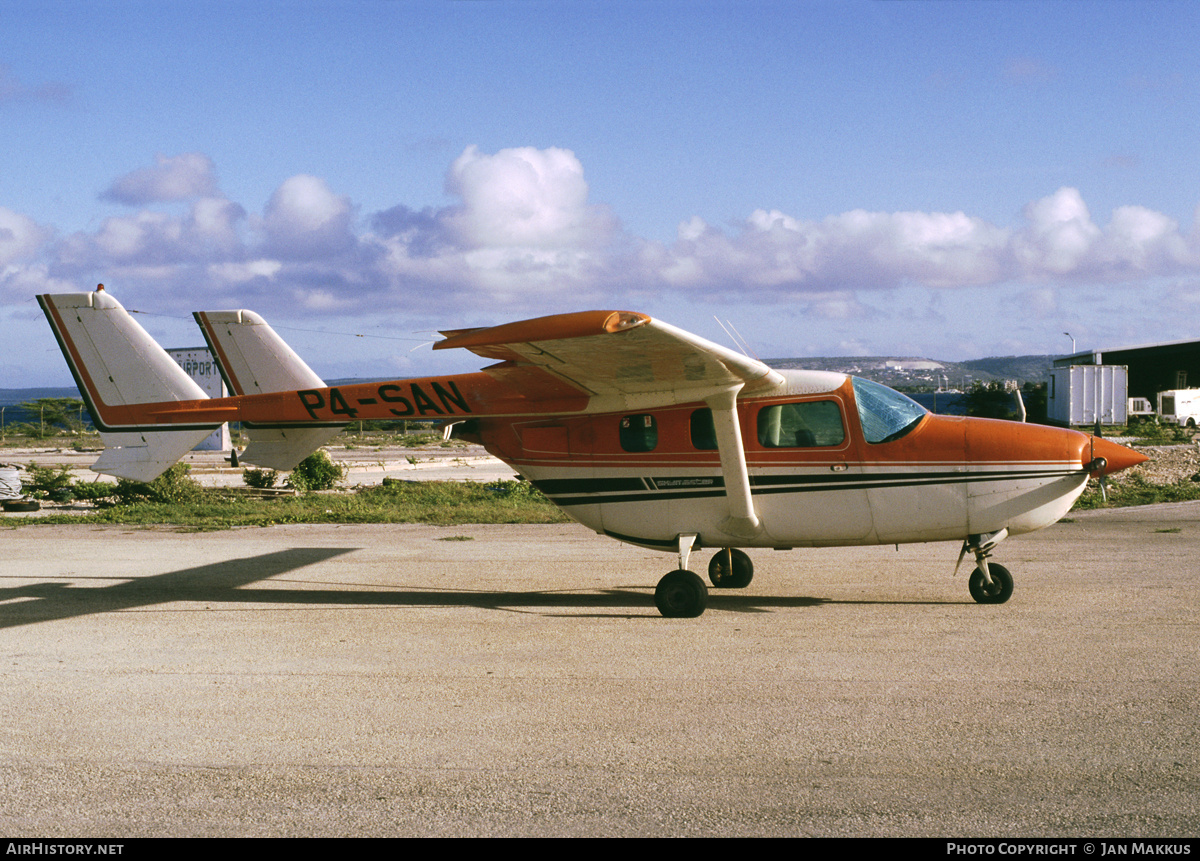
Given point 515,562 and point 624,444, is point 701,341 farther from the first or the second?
point 515,562

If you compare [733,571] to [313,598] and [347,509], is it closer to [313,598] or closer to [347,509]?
[313,598]

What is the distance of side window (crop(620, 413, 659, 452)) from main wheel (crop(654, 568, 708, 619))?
57.4 inches

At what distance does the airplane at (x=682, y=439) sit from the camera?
854 centimetres

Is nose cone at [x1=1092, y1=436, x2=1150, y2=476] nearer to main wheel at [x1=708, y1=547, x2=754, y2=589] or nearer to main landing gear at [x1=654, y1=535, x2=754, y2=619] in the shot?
main wheel at [x1=708, y1=547, x2=754, y2=589]

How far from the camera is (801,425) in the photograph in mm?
9008

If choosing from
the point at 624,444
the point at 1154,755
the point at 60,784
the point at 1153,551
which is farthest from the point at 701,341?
the point at 1153,551

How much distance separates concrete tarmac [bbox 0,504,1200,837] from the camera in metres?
4.15

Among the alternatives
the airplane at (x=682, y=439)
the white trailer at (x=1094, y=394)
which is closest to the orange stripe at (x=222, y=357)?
the airplane at (x=682, y=439)

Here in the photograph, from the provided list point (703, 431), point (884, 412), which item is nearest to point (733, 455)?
point (703, 431)

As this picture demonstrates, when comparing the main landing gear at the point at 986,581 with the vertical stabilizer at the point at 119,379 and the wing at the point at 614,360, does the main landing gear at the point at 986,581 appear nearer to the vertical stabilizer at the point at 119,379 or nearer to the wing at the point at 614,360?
the wing at the point at 614,360

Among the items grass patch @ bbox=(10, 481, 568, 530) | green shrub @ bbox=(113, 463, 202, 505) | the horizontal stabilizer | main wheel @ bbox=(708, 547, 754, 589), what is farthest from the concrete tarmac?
green shrub @ bbox=(113, 463, 202, 505)

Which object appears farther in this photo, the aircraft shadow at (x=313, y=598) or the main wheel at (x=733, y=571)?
the main wheel at (x=733, y=571)

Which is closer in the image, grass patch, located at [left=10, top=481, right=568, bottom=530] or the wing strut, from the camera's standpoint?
the wing strut

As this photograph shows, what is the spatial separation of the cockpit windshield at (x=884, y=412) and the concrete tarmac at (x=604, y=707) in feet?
5.70
